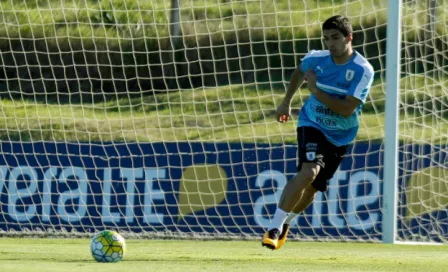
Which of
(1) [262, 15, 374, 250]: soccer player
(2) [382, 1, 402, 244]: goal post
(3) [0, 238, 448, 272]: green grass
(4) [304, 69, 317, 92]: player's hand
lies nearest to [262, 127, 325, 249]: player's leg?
(1) [262, 15, 374, 250]: soccer player

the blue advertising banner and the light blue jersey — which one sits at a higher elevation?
the light blue jersey

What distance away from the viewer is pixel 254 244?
9.71m

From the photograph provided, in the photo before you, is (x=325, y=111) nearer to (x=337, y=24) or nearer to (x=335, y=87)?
(x=335, y=87)

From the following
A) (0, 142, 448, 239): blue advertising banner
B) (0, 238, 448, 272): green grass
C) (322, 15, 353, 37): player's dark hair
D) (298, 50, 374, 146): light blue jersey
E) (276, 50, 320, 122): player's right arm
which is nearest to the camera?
(0, 238, 448, 272): green grass

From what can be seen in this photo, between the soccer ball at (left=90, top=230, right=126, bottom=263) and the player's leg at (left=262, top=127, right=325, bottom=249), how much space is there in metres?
1.07

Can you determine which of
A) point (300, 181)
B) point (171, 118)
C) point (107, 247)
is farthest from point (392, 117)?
point (171, 118)

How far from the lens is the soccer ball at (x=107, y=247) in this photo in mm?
6805

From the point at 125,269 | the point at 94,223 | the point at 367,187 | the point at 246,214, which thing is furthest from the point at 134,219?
the point at 125,269

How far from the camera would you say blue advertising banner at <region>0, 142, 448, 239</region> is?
10.2 m

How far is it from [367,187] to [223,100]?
15.2 feet

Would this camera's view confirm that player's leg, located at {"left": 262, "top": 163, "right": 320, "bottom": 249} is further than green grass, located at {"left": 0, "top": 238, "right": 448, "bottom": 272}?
Yes

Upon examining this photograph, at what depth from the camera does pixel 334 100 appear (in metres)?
7.34

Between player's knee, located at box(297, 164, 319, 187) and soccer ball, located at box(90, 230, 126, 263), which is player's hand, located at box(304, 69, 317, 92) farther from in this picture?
soccer ball, located at box(90, 230, 126, 263)

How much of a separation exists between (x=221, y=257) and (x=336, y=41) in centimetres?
183
